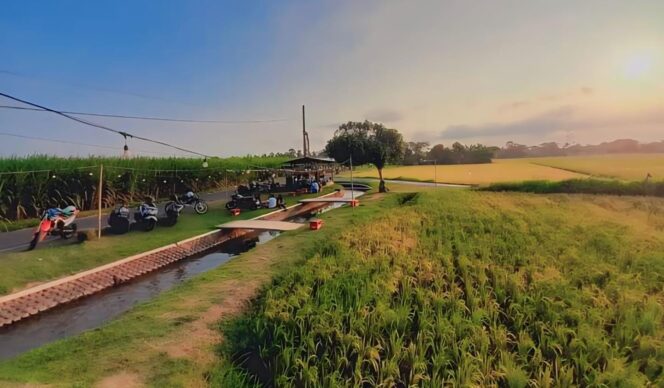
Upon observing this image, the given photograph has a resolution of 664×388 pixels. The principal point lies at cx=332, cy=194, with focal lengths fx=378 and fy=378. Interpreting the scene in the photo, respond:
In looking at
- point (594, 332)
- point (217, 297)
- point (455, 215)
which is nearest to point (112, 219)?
point (217, 297)

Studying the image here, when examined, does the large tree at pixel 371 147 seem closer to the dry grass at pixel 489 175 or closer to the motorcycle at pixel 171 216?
the dry grass at pixel 489 175

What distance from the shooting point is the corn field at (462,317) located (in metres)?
4.63

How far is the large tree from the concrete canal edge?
16.1 m

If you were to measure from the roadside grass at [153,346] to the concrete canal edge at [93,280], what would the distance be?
7.16 ft

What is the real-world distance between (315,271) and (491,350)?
349 cm

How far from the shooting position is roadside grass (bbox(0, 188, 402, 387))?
433 cm

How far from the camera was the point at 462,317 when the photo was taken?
19.2ft

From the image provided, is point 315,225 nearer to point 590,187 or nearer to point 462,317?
point 462,317

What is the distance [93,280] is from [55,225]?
339cm

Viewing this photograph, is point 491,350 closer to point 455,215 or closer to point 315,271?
point 315,271

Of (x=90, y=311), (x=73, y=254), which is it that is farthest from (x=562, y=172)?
(x=90, y=311)

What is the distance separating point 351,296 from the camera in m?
6.31

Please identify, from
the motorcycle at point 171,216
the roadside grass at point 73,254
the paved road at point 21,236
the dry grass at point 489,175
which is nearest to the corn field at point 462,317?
the roadside grass at point 73,254

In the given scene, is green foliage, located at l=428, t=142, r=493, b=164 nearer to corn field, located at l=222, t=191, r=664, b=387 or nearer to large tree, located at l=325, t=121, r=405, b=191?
large tree, located at l=325, t=121, r=405, b=191
